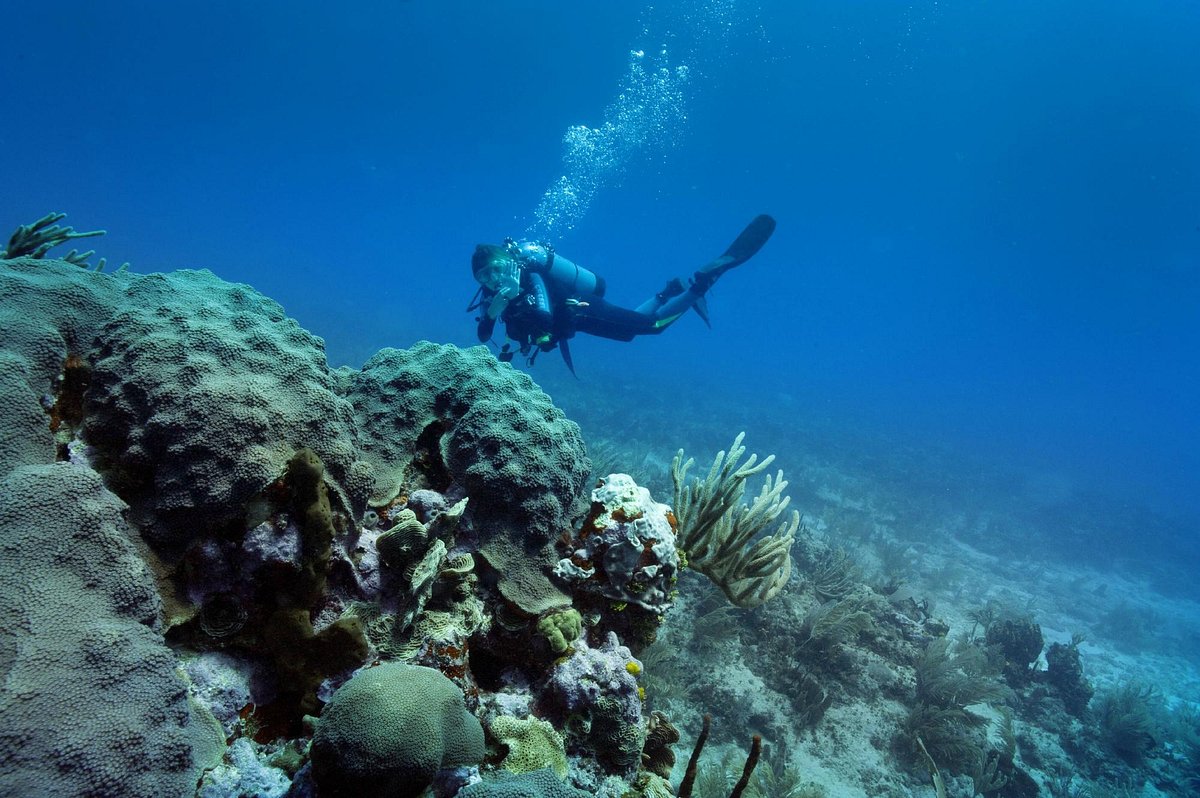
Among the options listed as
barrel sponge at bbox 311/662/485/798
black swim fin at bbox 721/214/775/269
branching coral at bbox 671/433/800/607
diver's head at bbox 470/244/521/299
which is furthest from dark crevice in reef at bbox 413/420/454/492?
black swim fin at bbox 721/214/775/269

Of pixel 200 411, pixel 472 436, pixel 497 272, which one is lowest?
pixel 200 411

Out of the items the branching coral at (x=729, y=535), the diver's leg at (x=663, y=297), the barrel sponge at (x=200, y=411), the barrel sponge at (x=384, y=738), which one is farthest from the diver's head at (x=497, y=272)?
the barrel sponge at (x=384, y=738)

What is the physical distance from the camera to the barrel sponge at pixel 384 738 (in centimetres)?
175

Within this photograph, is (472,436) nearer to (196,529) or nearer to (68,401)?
(196,529)

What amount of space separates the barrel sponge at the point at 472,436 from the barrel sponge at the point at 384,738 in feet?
3.93

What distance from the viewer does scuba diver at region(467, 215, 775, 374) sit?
9.38m

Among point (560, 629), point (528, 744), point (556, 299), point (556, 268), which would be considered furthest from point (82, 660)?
point (556, 268)

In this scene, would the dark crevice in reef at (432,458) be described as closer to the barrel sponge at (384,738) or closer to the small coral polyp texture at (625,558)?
the small coral polyp texture at (625,558)

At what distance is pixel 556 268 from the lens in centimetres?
1245

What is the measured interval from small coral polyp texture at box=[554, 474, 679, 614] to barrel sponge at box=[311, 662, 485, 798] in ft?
4.00

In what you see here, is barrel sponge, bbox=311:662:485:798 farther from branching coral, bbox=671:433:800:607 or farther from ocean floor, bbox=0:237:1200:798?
branching coral, bbox=671:433:800:607

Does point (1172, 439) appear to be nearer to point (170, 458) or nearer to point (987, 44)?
point (987, 44)

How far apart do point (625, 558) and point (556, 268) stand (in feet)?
34.1

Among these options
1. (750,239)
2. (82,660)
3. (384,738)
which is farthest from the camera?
(750,239)
